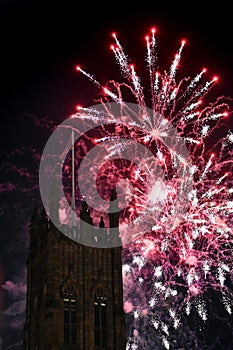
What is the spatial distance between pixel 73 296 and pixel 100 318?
11.0 feet

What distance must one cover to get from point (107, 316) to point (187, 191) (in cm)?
1394

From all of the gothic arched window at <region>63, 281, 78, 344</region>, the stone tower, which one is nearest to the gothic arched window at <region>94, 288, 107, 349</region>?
the stone tower

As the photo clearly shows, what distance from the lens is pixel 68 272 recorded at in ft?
202

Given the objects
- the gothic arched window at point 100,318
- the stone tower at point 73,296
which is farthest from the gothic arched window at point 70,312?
the gothic arched window at point 100,318

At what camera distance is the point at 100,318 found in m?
61.5

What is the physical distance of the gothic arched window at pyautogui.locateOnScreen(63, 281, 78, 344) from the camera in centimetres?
5916

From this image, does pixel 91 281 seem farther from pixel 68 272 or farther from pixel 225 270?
pixel 225 270

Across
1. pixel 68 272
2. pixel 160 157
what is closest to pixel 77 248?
pixel 68 272

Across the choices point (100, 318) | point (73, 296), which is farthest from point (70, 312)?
point (100, 318)

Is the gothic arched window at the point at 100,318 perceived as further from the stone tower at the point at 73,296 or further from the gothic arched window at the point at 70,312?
the gothic arched window at the point at 70,312

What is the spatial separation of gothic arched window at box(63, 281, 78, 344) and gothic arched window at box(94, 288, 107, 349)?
220cm

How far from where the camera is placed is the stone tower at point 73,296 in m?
59.3

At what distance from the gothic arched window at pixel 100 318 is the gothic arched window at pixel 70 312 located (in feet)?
7.22

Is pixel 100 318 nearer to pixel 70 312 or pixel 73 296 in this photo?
pixel 70 312
